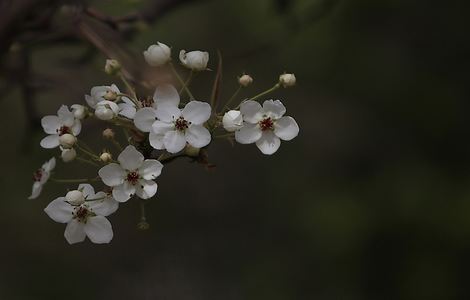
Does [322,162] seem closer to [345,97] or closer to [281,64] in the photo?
[345,97]

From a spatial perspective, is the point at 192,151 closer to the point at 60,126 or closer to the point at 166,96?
the point at 166,96

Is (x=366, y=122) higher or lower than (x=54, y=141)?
higher

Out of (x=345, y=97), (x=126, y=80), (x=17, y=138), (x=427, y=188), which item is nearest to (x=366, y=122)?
(x=345, y=97)

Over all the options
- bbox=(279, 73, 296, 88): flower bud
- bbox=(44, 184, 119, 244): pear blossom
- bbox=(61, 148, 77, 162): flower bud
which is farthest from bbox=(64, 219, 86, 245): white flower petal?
bbox=(279, 73, 296, 88): flower bud

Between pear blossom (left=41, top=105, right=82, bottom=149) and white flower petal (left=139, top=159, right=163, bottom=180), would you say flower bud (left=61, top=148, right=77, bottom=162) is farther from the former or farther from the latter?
white flower petal (left=139, top=159, right=163, bottom=180)

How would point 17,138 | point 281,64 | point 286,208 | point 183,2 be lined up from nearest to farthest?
point 183,2
point 17,138
point 281,64
point 286,208

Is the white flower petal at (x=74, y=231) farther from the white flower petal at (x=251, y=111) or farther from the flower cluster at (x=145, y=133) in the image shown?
the white flower petal at (x=251, y=111)
